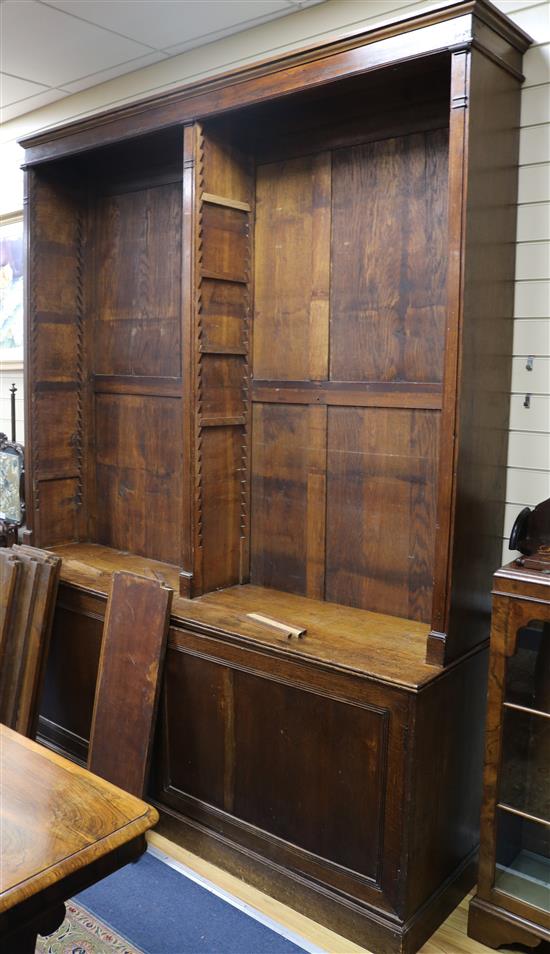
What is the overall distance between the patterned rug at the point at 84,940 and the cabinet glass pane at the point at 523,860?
45.8 inches

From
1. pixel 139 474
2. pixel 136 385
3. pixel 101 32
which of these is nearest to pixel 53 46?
pixel 101 32

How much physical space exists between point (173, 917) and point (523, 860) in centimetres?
115

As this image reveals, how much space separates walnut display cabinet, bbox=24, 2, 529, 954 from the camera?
2.46 m

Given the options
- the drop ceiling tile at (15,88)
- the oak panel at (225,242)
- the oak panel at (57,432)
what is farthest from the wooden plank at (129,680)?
the drop ceiling tile at (15,88)

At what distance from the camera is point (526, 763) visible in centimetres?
240

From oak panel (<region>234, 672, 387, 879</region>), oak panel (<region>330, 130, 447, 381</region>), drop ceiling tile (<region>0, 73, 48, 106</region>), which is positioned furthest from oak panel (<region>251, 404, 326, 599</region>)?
drop ceiling tile (<region>0, 73, 48, 106</region>)

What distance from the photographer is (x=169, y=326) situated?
145 inches

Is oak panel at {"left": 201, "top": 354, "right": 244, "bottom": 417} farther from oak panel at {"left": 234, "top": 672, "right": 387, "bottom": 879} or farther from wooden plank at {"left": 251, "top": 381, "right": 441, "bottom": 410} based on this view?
oak panel at {"left": 234, "top": 672, "right": 387, "bottom": 879}

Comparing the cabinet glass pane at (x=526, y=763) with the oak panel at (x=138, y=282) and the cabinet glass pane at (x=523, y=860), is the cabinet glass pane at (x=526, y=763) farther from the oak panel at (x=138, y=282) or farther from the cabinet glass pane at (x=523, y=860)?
the oak panel at (x=138, y=282)

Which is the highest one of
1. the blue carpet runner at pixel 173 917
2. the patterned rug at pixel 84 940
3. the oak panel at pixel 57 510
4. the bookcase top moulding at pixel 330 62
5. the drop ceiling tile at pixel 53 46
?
the drop ceiling tile at pixel 53 46

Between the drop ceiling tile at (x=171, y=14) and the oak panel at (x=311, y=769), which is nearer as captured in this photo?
the oak panel at (x=311, y=769)

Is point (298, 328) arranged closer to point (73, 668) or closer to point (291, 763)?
point (291, 763)

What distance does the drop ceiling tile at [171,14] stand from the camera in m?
3.16

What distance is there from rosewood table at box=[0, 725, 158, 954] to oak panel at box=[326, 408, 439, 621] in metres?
1.38
